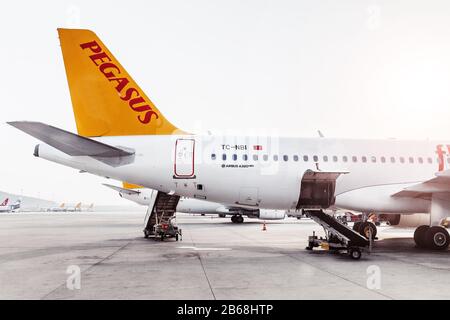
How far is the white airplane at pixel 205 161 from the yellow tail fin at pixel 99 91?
0.04 m

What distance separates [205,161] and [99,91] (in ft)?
16.0

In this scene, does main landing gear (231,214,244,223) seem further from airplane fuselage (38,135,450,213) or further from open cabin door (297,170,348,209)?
open cabin door (297,170,348,209)

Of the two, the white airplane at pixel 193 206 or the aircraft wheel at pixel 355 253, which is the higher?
the white airplane at pixel 193 206

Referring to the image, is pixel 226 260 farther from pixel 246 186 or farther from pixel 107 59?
pixel 107 59

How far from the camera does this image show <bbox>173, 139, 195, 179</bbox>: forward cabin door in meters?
14.4

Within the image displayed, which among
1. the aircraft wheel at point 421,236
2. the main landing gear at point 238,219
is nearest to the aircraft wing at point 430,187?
the aircraft wheel at point 421,236

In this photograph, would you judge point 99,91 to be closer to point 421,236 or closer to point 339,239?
point 339,239

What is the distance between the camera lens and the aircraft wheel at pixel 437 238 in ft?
50.0

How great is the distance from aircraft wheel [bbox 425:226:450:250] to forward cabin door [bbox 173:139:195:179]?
9854 millimetres

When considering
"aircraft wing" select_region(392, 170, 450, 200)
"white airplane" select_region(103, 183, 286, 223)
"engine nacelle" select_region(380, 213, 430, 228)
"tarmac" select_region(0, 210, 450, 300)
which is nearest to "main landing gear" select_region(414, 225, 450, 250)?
"tarmac" select_region(0, 210, 450, 300)

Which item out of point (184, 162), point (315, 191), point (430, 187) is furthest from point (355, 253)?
point (184, 162)

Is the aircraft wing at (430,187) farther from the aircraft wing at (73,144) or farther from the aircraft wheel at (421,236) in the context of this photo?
the aircraft wing at (73,144)
